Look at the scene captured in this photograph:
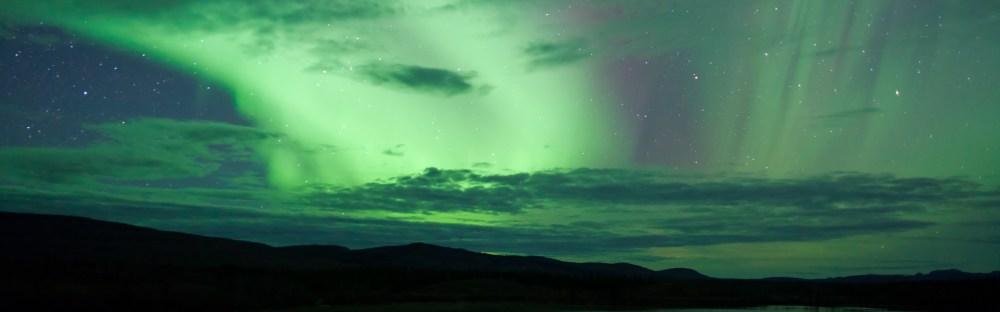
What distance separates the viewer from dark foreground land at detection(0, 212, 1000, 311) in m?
34.1

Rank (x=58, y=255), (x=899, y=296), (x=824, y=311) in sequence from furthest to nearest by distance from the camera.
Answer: (x=58, y=255) < (x=899, y=296) < (x=824, y=311)

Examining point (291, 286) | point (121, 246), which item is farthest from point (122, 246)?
point (291, 286)

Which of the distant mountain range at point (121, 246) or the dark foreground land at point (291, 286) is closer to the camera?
the dark foreground land at point (291, 286)

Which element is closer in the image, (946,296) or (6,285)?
(6,285)

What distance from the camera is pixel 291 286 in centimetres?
4319

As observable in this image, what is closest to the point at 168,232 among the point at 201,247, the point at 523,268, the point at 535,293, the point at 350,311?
the point at 201,247

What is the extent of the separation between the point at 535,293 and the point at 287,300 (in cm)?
1918

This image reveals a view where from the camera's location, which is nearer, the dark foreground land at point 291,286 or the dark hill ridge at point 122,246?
the dark foreground land at point 291,286

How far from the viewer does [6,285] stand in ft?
107

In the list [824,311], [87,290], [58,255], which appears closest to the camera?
[87,290]

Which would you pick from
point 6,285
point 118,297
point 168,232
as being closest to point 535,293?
point 118,297

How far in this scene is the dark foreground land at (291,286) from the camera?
112 ft

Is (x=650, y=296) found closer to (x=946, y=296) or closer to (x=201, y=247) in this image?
(x=946, y=296)

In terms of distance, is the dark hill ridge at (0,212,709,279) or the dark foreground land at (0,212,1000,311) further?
the dark hill ridge at (0,212,709,279)
